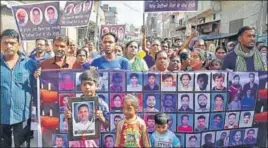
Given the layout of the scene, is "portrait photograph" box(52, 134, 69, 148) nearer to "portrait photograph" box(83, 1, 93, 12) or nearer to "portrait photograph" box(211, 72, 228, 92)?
"portrait photograph" box(211, 72, 228, 92)

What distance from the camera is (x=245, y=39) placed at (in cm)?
477

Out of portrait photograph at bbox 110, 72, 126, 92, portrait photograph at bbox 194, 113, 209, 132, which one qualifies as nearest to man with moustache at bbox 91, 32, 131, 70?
portrait photograph at bbox 110, 72, 126, 92

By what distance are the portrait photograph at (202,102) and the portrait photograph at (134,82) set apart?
71 centimetres

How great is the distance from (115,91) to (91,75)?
93 cm

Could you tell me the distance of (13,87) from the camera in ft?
13.3

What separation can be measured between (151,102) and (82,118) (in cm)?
125

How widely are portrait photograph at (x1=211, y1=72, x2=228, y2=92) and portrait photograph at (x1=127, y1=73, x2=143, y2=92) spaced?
2.95 feet

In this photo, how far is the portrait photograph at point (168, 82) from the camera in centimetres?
445

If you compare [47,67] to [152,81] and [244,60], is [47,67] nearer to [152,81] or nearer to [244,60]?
[152,81]

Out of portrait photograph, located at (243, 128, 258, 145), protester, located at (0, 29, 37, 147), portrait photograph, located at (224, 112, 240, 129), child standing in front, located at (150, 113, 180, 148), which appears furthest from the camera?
portrait photograph, located at (243, 128, 258, 145)

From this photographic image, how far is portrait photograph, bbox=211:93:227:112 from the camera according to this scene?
4.50 m

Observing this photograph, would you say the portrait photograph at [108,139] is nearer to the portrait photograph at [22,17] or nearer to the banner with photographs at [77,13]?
the portrait photograph at [22,17]

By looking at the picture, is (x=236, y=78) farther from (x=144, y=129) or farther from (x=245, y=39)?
(x=144, y=129)

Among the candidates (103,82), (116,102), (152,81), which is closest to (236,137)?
(152,81)
